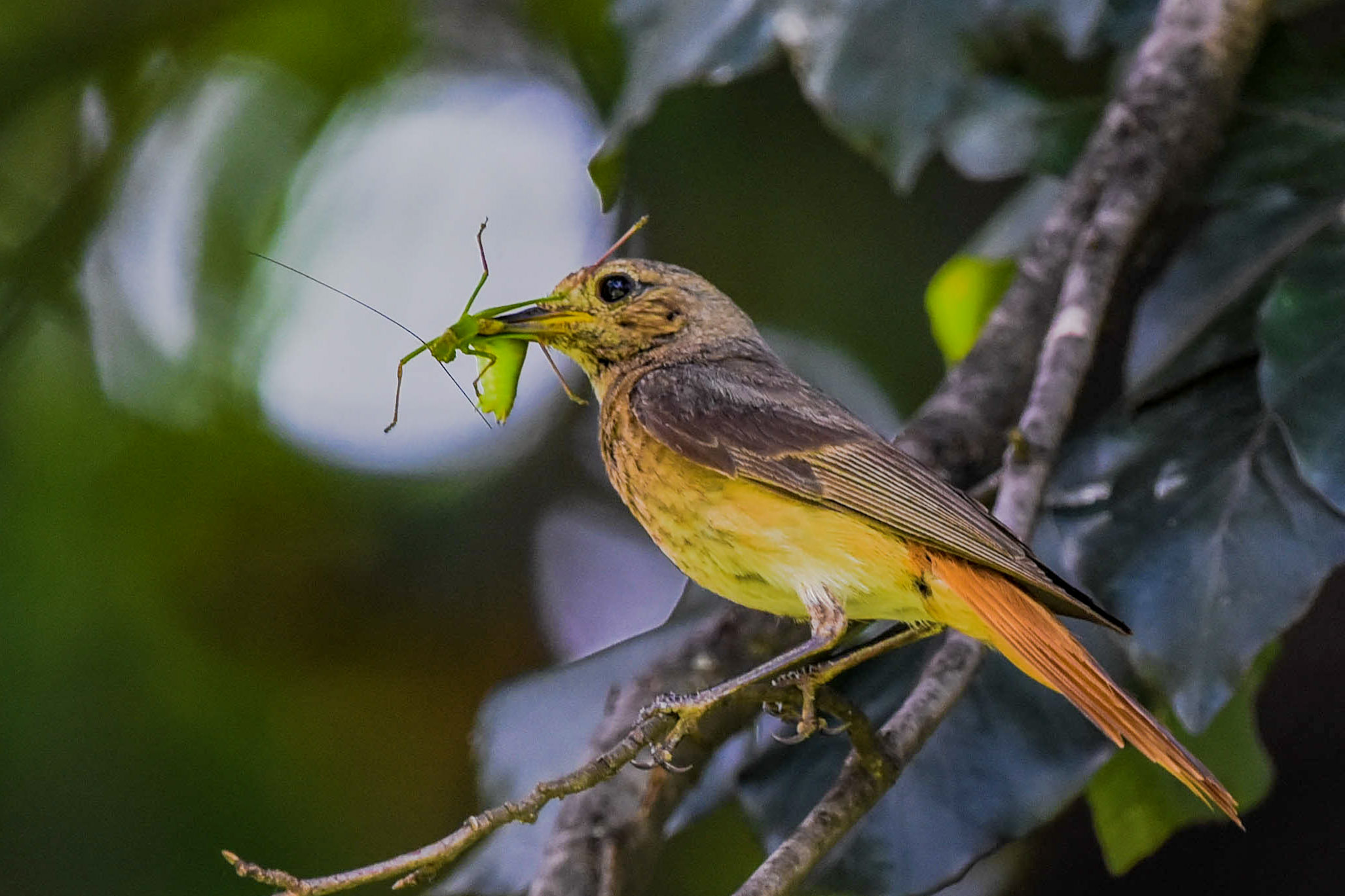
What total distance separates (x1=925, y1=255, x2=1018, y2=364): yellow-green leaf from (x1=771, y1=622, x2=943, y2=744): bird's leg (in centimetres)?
143

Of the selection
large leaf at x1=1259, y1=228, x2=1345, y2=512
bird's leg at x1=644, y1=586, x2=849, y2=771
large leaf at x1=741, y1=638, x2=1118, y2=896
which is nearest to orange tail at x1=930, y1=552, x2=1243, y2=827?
bird's leg at x1=644, y1=586, x2=849, y2=771

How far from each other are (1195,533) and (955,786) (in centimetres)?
74

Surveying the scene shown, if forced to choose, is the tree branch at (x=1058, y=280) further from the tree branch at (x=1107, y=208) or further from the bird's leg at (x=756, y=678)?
the bird's leg at (x=756, y=678)

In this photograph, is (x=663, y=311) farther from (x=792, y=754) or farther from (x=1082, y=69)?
(x=1082, y=69)

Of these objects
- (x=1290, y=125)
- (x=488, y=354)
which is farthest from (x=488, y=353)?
(x=1290, y=125)

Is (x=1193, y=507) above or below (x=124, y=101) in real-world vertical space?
below

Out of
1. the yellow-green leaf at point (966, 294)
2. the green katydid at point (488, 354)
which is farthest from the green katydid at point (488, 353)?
the yellow-green leaf at point (966, 294)

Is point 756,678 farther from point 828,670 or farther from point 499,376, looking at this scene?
point 499,376

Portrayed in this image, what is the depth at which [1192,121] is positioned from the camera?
3.87 m

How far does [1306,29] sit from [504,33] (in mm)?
3202

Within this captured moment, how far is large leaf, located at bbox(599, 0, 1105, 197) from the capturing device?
3566 millimetres

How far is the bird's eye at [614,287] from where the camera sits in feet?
11.7

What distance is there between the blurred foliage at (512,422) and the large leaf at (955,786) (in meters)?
0.01

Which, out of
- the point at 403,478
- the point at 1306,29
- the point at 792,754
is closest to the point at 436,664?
the point at 403,478
